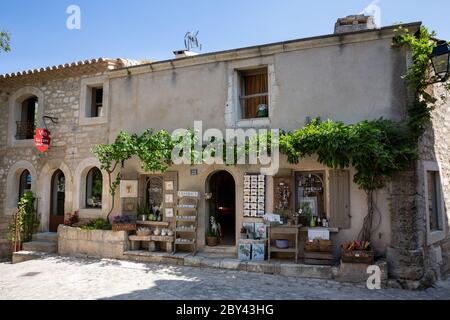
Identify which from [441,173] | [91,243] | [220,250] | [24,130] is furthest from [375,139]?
[24,130]

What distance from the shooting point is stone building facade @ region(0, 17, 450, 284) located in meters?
A: 6.45

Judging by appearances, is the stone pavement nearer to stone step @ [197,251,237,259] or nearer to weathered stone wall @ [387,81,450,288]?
weathered stone wall @ [387,81,450,288]

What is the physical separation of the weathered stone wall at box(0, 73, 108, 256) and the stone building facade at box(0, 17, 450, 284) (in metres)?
0.03

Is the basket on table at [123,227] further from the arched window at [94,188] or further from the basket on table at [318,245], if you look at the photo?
the basket on table at [318,245]

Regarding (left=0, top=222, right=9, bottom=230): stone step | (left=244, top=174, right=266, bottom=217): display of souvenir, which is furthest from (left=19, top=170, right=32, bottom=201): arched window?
(left=244, top=174, right=266, bottom=217): display of souvenir

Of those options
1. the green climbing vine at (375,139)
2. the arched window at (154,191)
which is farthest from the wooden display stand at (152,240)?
the green climbing vine at (375,139)

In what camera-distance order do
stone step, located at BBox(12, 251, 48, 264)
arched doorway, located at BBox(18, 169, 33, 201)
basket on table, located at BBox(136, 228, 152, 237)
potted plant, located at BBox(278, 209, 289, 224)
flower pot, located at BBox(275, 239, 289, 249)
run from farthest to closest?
1. arched doorway, located at BBox(18, 169, 33, 201)
2. stone step, located at BBox(12, 251, 48, 264)
3. basket on table, located at BBox(136, 228, 152, 237)
4. potted plant, located at BBox(278, 209, 289, 224)
5. flower pot, located at BBox(275, 239, 289, 249)

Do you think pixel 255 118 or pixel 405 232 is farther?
pixel 255 118

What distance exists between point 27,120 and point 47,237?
4.03 meters

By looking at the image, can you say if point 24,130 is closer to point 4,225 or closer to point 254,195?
point 4,225

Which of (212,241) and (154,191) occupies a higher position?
(154,191)

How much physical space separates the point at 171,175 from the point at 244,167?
5.97 feet

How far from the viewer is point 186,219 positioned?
25.5 ft
